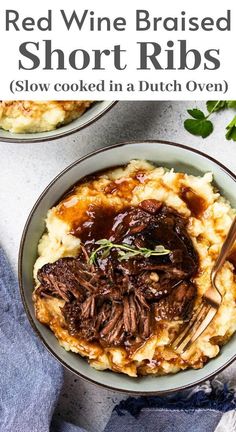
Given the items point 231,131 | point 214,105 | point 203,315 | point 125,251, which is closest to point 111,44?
point 214,105

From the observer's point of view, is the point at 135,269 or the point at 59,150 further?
the point at 59,150

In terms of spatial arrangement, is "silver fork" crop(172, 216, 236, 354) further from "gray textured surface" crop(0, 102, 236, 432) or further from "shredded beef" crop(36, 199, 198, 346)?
"gray textured surface" crop(0, 102, 236, 432)

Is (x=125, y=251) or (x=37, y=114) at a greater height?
(x=37, y=114)

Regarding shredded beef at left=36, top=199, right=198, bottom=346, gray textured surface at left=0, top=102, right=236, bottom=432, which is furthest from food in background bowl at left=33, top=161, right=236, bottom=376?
gray textured surface at left=0, top=102, right=236, bottom=432

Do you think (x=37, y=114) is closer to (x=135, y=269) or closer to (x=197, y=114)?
(x=197, y=114)

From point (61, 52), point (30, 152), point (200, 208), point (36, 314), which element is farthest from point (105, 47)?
point (36, 314)

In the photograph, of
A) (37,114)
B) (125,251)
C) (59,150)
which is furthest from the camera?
(59,150)

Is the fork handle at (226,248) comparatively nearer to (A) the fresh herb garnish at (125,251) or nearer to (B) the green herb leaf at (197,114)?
(A) the fresh herb garnish at (125,251)
